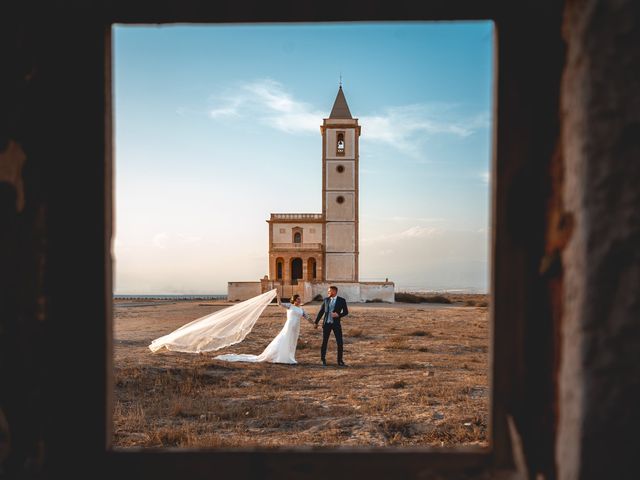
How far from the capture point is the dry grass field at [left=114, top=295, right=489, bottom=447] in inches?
223

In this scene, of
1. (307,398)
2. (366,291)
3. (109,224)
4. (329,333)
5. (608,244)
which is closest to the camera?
(608,244)

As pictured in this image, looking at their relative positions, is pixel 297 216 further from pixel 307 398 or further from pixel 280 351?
pixel 307 398

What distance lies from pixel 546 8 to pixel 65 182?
173 cm

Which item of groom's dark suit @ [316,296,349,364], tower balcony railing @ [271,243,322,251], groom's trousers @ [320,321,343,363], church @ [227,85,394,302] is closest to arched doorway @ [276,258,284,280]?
church @ [227,85,394,302]

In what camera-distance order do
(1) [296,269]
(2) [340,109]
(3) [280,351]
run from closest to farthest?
(3) [280,351]
(1) [296,269]
(2) [340,109]

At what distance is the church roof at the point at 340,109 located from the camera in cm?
4284

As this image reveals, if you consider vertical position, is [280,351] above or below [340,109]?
below

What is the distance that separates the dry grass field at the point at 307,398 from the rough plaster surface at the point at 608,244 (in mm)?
4212

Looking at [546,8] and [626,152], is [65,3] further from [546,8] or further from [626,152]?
[626,152]

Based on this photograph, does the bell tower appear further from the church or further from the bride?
the bride

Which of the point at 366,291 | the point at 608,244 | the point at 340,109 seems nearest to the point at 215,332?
the point at 608,244

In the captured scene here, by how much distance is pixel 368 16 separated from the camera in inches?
75.2

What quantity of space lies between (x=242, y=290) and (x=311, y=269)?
587 centimetres

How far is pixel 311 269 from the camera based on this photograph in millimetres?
41031
